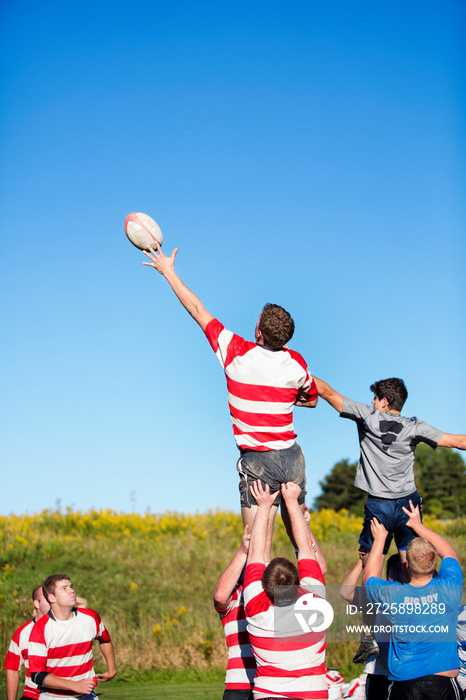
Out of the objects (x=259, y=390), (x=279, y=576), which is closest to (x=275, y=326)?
(x=259, y=390)

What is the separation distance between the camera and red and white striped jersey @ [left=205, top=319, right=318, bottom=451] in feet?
16.8

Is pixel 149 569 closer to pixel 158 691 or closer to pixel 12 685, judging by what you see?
pixel 158 691

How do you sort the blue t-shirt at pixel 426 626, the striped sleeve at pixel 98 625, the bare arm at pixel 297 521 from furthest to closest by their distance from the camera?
the striped sleeve at pixel 98 625
the blue t-shirt at pixel 426 626
the bare arm at pixel 297 521

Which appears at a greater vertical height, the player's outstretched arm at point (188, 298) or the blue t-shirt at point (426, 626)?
the player's outstretched arm at point (188, 298)

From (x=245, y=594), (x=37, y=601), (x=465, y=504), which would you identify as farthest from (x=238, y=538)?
(x=465, y=504)

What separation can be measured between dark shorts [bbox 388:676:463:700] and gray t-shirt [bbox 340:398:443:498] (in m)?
1.47

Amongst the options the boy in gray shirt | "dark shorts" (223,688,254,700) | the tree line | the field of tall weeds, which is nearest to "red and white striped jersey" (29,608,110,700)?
"dark shorts" (223,688,254,700)

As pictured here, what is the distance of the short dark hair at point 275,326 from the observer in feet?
16.8

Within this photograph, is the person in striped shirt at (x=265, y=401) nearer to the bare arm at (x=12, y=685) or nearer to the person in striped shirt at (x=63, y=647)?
the person in striped shirt at (x=63, y=647)

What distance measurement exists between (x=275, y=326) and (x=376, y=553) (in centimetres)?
204

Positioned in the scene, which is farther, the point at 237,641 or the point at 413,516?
the point at 413,516

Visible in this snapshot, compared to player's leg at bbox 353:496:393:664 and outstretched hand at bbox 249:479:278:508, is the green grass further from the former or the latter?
outstretched hand at bbox 249:479:278:508

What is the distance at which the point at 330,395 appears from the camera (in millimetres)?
6066

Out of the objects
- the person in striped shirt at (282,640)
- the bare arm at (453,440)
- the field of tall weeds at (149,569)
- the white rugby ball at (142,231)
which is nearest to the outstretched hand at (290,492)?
the person in striped shirt at (282,640)
